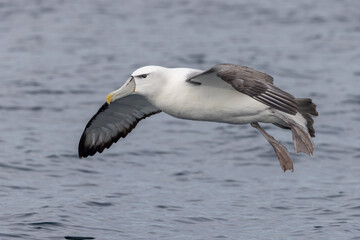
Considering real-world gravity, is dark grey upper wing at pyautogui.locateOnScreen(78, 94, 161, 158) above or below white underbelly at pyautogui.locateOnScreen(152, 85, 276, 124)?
below

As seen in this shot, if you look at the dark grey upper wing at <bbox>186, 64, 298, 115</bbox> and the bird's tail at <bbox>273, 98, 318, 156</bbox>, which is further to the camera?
the bird's tail at <bbox>273, 98, 318, 156</bbox>

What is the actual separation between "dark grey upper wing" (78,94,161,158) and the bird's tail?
2.13 m

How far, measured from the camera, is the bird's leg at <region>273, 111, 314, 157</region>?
9172 millimetres

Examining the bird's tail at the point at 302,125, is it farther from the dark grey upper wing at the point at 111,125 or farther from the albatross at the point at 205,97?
the dark grey upper wing at the point at 111,125

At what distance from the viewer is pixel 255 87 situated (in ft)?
27.6

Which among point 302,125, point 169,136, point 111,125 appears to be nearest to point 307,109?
point 302,125

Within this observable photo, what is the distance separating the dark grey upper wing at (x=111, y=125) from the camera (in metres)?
10.8

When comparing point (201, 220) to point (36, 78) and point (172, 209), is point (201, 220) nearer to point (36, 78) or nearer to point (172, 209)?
point (172, 209)

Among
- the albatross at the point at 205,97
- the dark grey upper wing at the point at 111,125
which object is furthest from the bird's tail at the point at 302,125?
the dark grey upper wing at the point at 111,125

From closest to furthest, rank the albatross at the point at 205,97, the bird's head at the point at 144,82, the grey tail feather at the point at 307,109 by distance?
the albatross at the point at 205,97, the bird's head at the point at 144,82, the grey tail feather at the point at 307,109

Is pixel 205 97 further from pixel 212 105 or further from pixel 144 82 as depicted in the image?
pixel 144 82

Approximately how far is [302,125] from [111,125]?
2.75 metres

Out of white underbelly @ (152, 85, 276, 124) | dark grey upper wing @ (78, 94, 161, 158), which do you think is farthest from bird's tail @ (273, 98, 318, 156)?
dark grey upper wing @ (78, 94, 161, 158)

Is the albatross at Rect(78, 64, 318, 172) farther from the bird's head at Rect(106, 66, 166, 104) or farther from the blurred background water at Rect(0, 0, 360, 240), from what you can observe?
the blurred background water at Rect(0, 0, 360, 240)
